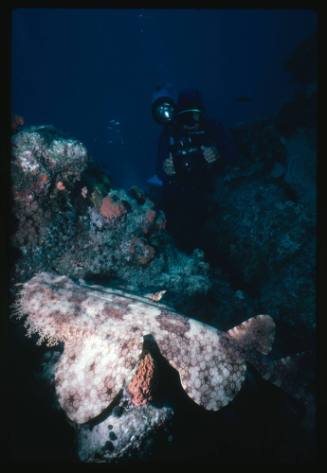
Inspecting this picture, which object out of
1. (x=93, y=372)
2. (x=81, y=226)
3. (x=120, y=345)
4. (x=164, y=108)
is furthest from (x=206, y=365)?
(x=164, y=108)

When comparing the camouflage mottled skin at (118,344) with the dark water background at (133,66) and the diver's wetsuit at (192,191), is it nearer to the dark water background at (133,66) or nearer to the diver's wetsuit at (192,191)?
the diver's wetsuit at (192,191)

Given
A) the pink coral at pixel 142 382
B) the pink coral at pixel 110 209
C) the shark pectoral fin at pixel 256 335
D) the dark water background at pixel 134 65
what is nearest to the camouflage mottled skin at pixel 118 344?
the shark pectoral fin at pixel 256 335

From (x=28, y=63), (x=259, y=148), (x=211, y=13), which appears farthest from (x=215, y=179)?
(x=211, y=13)

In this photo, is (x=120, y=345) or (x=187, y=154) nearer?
(x=120, y=345)

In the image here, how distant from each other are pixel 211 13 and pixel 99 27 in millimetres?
23605

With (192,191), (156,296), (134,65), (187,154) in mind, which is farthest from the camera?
(134,65)

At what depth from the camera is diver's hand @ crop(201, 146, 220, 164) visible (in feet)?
20.1

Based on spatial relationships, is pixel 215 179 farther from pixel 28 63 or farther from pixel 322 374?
pixel 28 63

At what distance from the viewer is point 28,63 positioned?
56469 millimetres

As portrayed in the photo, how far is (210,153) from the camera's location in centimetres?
612

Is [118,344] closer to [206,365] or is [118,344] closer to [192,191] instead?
[206,365]

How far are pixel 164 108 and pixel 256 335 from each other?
17.6ft

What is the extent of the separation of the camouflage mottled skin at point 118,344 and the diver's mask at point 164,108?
475 centimetres

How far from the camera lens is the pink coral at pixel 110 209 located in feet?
15.2
